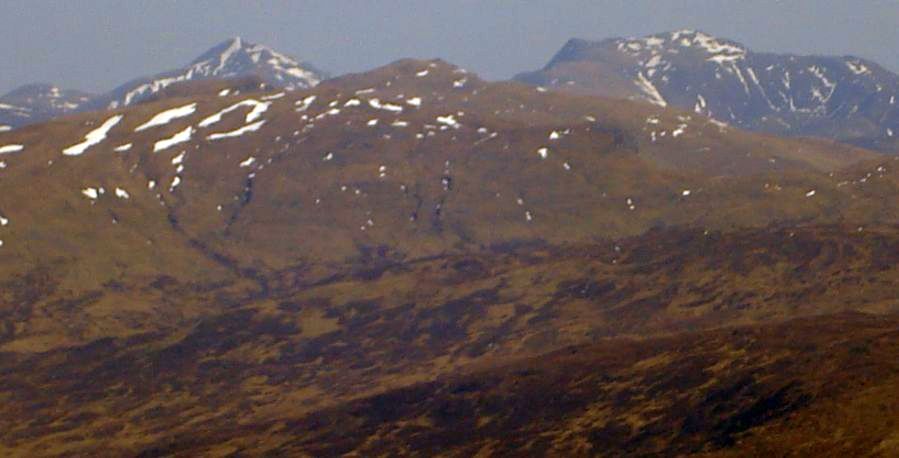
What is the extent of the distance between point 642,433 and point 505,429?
25977mm

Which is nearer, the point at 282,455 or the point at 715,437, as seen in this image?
the point at 715,437

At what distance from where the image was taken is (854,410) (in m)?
143

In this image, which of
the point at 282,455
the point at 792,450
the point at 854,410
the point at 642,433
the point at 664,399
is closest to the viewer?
the point at 792,450

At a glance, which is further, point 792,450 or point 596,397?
point 596,397

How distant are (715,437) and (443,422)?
55.6m

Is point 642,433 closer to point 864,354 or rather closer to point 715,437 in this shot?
point 715,437

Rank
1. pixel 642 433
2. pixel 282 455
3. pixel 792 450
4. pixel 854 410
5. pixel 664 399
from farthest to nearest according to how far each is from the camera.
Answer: pixel 282 455
pixel 664 399
pixel 642 433
pixel 854 410
pixel 792 450

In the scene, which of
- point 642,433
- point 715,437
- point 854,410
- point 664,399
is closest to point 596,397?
point 664,399

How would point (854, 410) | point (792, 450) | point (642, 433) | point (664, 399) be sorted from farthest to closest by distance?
point (664, 399), point (642, 433), point (854, 410), point (792, 450)

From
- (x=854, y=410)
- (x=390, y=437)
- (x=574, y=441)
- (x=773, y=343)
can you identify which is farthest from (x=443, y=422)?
(x=854, y=410)

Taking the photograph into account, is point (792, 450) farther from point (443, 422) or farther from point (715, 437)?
point (443, 422)

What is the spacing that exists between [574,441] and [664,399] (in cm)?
1819

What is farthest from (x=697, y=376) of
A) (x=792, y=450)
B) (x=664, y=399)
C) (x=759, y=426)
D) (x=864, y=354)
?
(x=792, y=450)

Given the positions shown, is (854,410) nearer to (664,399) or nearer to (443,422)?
(664,399)
